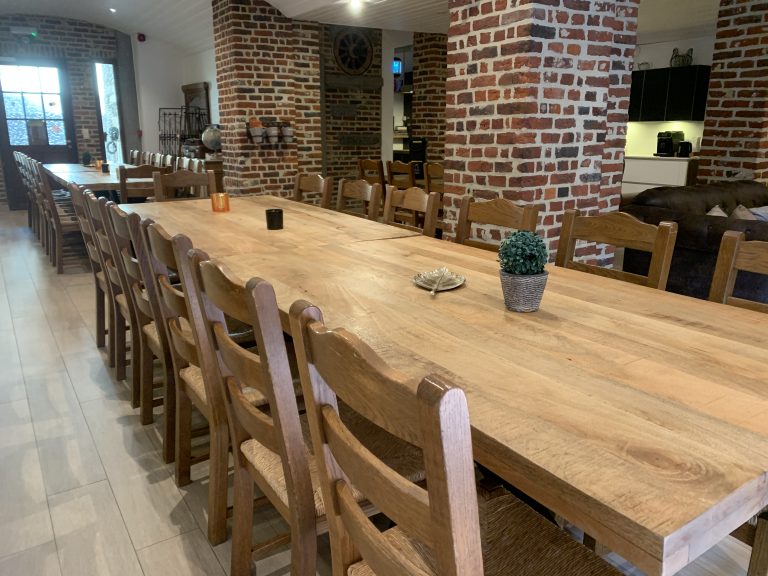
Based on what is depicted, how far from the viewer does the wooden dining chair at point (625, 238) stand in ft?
5.96

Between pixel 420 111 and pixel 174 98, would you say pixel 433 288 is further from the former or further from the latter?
pixel 174 98

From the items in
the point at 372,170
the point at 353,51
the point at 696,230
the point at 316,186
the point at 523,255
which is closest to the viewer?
the point at 523,255

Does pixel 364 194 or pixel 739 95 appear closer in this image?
pixel 364 194

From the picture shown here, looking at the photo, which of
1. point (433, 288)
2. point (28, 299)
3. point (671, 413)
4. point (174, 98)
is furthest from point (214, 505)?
point (174, 98)

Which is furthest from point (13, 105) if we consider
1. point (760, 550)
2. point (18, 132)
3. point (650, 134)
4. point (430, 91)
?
point (760, 550)

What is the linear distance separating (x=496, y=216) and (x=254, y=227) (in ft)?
3.85

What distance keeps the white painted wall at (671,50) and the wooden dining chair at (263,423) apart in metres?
8.92

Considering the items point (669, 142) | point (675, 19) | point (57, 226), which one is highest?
point (675, 19)

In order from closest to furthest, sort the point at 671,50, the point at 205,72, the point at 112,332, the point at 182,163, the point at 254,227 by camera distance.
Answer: the point at 254,227
the point at 112,332
the point at 182,163
the point at 205,72
the point at 671,50

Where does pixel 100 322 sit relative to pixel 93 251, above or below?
below

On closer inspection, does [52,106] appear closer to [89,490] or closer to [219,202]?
[219,202]

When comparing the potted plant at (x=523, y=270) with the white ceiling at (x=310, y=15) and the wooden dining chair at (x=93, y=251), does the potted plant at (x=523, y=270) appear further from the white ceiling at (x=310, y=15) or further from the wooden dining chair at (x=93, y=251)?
the white ceiling at (x=310, y=15)

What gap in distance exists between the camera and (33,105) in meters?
9.02

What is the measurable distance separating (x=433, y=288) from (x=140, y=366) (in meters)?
1.49
